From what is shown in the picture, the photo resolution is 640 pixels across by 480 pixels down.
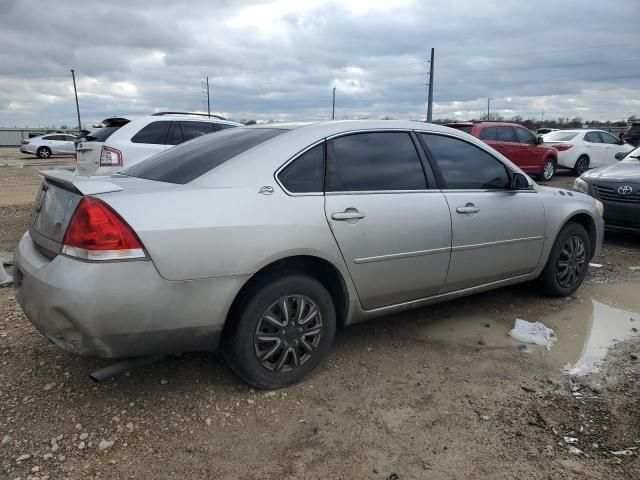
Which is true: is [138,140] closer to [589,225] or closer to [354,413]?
[589,225]

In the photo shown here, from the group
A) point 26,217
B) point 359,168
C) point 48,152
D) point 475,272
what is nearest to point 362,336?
point 475,272

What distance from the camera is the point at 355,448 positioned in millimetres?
2629

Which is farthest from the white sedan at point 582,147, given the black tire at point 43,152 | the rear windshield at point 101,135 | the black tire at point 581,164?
the black tire at point 43,152

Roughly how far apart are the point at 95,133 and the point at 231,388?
797 cm

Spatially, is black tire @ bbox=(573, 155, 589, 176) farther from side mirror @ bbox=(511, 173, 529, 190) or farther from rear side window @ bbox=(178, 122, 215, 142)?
side mirror @ bbox=(511, 173, 529, 190)

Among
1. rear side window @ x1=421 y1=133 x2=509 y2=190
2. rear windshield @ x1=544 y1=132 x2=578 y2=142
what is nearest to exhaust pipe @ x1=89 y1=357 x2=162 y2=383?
rear side window @ x1=421 y1=133 x2=509 y2=190

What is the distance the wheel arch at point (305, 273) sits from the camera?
115 inches

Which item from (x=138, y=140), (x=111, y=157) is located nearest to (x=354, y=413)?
(x=111, y=157)

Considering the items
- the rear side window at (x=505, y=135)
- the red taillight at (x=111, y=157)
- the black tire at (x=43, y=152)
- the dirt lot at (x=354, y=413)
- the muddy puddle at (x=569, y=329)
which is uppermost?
the rear side window at (x=505, y=135)

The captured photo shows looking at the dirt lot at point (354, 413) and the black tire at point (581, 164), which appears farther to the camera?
the black tire at point (581, 164)

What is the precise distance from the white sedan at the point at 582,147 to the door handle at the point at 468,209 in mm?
13712

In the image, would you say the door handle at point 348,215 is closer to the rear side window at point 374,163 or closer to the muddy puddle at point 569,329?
the rear side window at point 374,163

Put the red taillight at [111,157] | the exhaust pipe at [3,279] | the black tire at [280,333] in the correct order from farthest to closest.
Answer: the red taillight at [111,157] < the exhaust pipe at [3,279] < the black tire at [280,333]

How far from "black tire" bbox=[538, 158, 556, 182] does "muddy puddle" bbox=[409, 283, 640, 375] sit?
10561 mm
